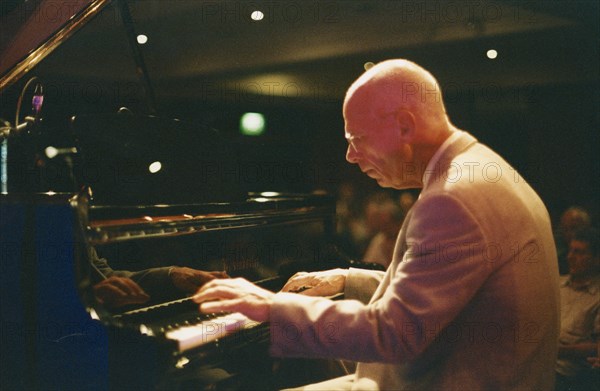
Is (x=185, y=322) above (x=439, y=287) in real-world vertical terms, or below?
below

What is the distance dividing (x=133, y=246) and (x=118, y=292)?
0.20 metres

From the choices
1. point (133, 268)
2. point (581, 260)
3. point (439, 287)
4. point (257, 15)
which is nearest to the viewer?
point (439, 287)

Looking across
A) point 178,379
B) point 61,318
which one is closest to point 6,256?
point 61,318

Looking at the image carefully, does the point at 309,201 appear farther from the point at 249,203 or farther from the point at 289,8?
the point at 289,8

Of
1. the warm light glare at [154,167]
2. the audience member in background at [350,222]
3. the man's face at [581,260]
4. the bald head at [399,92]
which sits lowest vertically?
the man's face at [581,260]

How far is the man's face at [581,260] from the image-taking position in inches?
128

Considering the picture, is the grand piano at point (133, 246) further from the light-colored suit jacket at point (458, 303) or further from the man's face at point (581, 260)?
the man's face at point (581, 260)

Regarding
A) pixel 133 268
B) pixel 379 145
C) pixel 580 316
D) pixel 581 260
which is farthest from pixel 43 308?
pixel 581 260

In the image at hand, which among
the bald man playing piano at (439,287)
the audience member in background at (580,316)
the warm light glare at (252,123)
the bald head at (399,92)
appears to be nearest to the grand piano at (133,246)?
the bald man playing piano at (439,287)

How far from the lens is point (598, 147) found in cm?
336

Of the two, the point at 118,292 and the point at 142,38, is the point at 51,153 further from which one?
the point at 142,38

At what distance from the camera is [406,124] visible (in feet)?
5.43

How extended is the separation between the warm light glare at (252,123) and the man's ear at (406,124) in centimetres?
286

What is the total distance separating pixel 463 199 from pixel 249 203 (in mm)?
1079
